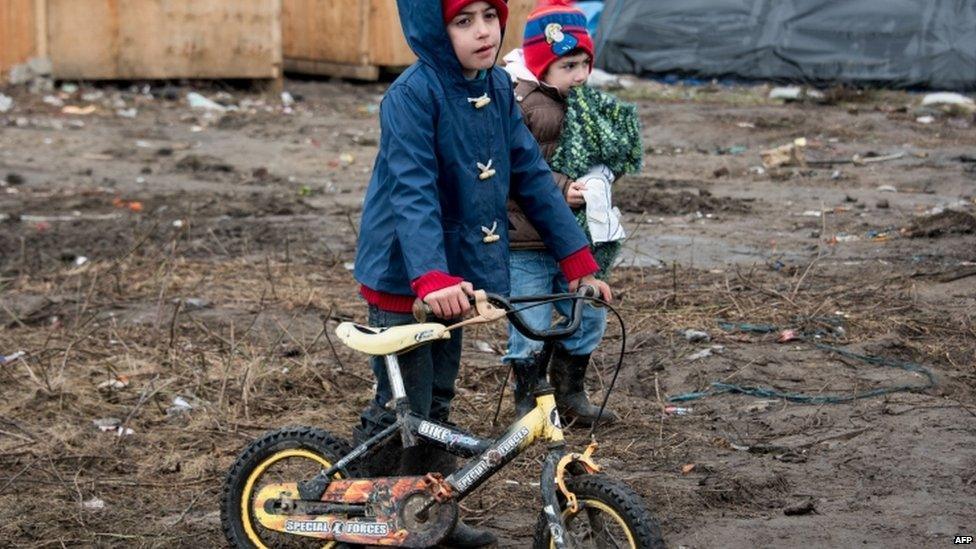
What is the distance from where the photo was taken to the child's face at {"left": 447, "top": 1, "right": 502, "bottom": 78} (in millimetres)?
4156

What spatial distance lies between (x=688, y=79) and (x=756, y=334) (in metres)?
11.6

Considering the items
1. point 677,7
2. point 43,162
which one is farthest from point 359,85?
point 43,162

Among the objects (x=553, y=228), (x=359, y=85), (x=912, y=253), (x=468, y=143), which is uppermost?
(x=468, y=143)

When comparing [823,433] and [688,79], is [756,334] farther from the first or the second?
[688,79]

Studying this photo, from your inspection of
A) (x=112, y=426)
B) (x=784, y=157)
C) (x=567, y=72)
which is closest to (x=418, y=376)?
(x=567, y=72)

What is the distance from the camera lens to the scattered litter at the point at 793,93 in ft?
54.2

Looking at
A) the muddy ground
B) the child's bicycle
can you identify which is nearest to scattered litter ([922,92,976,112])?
the muddy ground

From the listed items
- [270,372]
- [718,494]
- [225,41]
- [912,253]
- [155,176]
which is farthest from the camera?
[225,41]

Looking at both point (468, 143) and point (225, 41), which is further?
point (225, 41)

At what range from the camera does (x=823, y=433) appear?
18.6ft

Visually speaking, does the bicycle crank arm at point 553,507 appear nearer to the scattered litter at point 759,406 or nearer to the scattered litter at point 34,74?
the scattered litter at point 759,406

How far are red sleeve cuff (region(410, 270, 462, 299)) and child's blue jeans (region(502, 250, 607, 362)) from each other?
1.40 m

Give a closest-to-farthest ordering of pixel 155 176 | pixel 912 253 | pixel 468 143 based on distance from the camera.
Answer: pixel 468 143, pixel 912 253, pixel 155 176

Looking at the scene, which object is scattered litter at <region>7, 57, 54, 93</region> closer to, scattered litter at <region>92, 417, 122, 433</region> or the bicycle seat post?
scattered litter at <region>92, 417, 122, 433</region>
